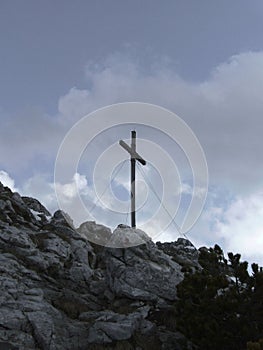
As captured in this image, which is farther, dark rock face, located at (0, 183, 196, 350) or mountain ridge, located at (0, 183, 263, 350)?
dark rock face, located at (0, 183, 196, 350)

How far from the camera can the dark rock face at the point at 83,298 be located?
21000 mm

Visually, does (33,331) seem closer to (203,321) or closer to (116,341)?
(116,341)

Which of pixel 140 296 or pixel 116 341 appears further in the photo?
pixel 140 296

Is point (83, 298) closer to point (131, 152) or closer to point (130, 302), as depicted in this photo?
point (130, 302)

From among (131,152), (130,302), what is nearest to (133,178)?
(131,152)

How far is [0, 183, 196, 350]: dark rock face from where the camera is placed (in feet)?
68.9

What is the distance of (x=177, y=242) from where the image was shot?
261ft

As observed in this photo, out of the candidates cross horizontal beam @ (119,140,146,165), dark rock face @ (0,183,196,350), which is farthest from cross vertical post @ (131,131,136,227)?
dark rock face @ (0,183,196,350)

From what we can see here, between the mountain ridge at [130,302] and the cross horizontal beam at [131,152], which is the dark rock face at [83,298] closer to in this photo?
the mountain ridge at [130,302]

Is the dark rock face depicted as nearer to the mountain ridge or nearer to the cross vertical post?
the mountain ridge

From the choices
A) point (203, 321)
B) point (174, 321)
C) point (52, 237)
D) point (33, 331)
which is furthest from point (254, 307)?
point (52, 237)

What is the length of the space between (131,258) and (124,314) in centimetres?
466

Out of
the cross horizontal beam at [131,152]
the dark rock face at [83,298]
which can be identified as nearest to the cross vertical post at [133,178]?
the cross horizontal beam at [131,152]

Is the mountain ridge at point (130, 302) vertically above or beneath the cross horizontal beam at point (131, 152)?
beneath
